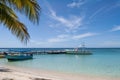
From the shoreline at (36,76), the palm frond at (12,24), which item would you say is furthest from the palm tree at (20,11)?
the shoreline at (36,76)

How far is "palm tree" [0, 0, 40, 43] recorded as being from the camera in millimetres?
5727

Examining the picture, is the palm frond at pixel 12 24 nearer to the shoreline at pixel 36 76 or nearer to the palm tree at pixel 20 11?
the palm tree at pixel 20 11

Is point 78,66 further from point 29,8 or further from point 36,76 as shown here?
point 29,8

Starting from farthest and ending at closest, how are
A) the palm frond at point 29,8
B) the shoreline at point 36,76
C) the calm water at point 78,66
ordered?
the calm water at point 78,66 < the shoreline at point 36,76 < the palm frond at point 29,8

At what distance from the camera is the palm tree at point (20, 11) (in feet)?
18.8

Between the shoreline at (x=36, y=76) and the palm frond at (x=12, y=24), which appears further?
the shoreline at (x=36, y=76)

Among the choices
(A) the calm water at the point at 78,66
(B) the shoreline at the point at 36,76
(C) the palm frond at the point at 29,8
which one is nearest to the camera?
(C) the palm frond at the point at 29,8

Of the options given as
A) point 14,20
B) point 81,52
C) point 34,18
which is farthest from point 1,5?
point 81,52

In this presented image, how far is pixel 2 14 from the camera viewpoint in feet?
19.8

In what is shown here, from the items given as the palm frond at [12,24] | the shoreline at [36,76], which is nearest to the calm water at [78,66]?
the shoreline at [36,76]

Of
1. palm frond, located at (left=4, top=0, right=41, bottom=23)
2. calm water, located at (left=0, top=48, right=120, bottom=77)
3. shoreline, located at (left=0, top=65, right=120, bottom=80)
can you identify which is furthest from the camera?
calm water, located at (left=0, top=48, right=120, bottom=77)

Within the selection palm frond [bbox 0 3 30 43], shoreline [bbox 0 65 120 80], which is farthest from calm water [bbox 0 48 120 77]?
palm frond [bbox 0 3 30 43]

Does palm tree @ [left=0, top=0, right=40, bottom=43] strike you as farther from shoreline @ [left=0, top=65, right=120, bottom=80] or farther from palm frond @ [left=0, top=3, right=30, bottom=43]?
shoreline @ [left=0, top=65, right=120, bottom=80]

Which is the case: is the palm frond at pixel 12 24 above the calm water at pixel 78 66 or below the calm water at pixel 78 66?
above
